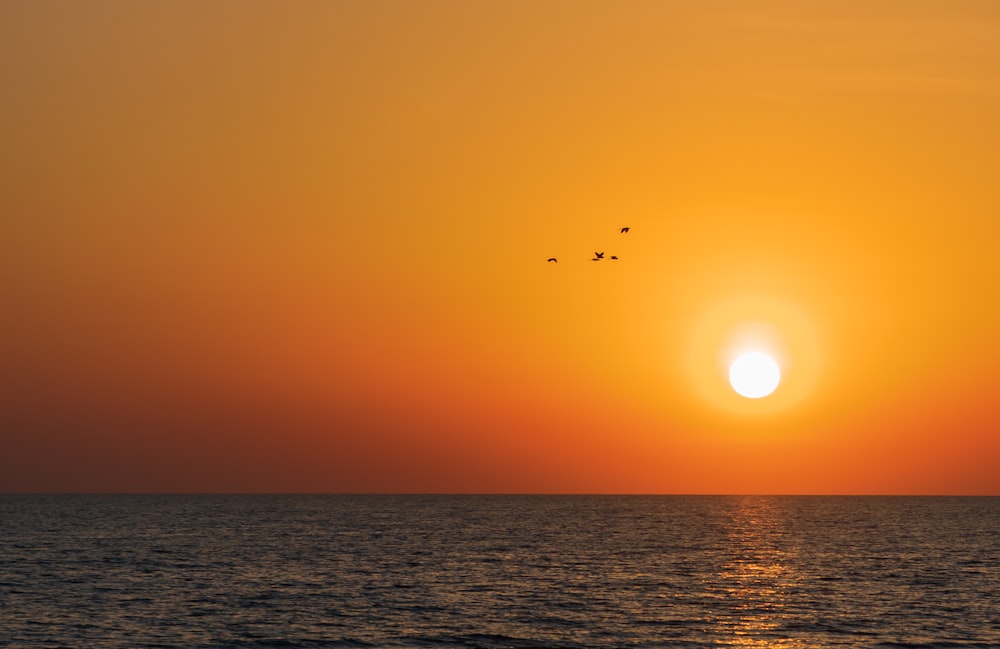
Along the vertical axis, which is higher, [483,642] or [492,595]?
[492,595]

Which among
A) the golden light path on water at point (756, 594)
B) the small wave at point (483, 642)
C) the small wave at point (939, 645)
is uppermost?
the golden light path on water at point (756, 594)

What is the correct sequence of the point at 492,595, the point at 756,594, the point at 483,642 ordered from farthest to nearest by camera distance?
the point at 756,594 < the point at 492,595 < the point at 483,642

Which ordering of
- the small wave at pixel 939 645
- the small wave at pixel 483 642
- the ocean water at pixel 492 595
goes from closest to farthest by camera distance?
the small wave at pixel 483 642
the small wave at pixel 939 645
the ocean water at pixel 492 595

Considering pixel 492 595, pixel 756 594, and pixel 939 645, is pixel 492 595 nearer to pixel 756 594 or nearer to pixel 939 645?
pixel 756 594

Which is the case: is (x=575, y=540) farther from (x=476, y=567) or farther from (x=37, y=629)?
(x=37, y=629)

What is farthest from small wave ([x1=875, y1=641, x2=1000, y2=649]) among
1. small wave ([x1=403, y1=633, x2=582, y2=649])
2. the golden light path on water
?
small wave ([x1=403, y1=633, x2=582, y2=649])

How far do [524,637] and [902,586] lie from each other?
44.2 metres

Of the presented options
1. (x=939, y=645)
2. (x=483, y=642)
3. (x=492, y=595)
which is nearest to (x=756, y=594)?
(x=492, y=595)

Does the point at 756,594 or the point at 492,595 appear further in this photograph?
the point at 756,594

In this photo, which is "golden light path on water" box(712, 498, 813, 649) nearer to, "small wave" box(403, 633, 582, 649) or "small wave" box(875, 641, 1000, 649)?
"small wave" box(875, 641, 1000, 649)

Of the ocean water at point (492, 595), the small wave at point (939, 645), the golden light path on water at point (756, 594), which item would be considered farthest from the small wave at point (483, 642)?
the small wave at point (939, 645)

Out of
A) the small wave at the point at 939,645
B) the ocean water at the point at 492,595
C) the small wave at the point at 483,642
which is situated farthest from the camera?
the ocean water at the point at 492,595

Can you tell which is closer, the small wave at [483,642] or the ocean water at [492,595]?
the small wave at [483,642]

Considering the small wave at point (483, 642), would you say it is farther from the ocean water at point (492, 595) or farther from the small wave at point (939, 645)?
the small wave at point (939, 645)
